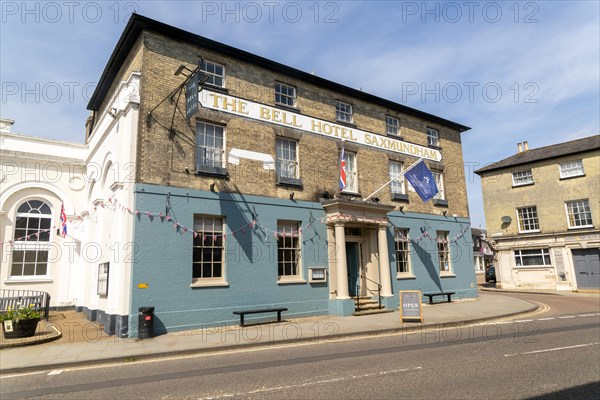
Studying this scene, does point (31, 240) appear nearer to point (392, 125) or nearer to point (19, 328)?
point (19, 328)

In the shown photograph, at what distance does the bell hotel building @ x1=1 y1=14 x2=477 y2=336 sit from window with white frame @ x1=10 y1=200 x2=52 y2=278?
134cm

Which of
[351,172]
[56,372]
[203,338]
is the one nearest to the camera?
[56,372]

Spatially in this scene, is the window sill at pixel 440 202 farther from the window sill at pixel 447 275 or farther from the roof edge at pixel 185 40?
the roof edge at pixel 185 40

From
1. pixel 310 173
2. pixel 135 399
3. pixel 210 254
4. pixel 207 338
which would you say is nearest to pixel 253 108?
pixel 310 173

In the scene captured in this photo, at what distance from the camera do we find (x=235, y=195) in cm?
1377

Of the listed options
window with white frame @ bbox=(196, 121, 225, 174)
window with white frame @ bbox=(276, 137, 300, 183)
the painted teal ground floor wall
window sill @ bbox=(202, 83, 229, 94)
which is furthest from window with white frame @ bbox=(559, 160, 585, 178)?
window with white frame @ bbox=(196, 121, 225, 174)

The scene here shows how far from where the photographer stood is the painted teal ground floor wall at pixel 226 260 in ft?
38.5

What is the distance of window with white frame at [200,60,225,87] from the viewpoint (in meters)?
14.2

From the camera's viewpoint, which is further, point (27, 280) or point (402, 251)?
point (402, 251)

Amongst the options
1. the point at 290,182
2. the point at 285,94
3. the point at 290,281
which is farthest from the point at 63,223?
the point at 285,94

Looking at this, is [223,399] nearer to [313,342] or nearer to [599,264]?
[313,342]

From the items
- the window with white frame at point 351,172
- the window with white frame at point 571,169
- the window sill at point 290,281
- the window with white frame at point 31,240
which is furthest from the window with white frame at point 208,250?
the window with white frame at point 571,169

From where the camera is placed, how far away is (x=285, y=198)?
1501cm

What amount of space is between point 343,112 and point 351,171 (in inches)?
107
